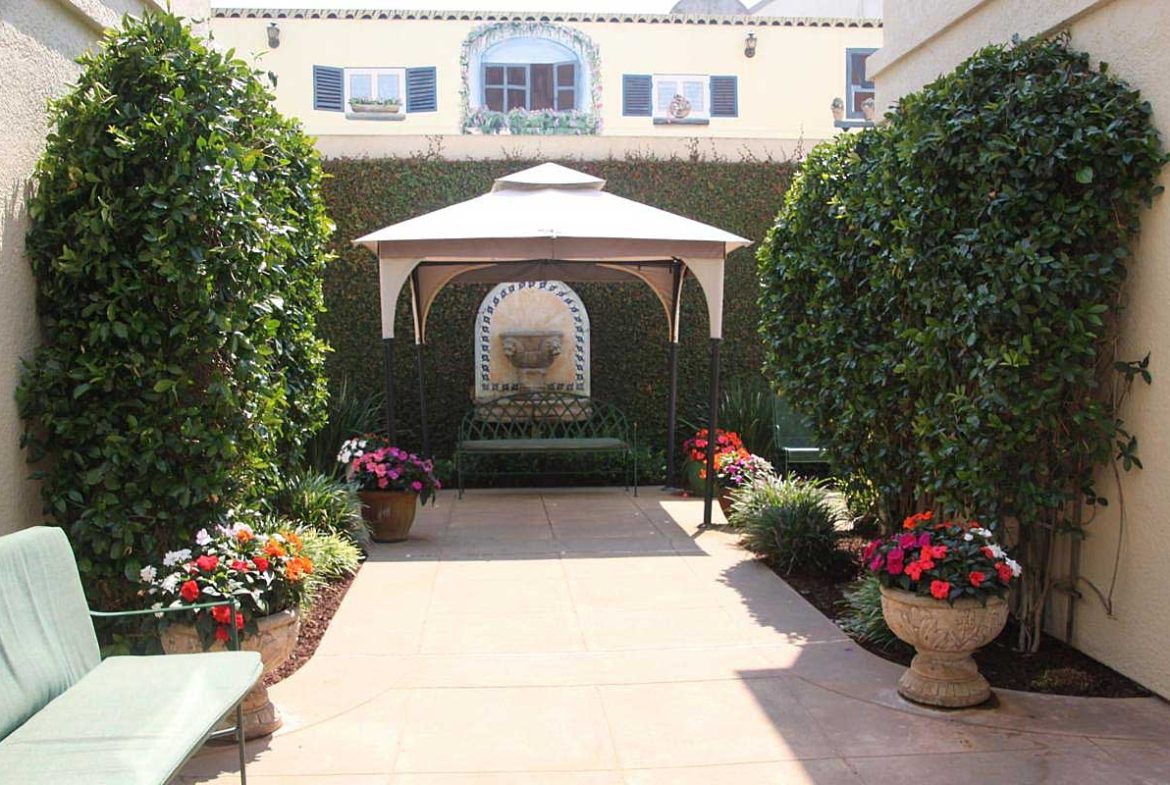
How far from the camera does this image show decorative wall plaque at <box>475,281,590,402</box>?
34.9 ft

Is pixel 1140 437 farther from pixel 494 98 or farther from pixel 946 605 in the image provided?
pixel 494 98

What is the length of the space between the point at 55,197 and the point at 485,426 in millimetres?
6083

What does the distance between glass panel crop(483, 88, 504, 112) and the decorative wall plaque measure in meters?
8.10

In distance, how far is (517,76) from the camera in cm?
1798

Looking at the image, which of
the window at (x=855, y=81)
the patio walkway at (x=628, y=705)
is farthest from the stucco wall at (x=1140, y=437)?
the window at (x=855, y=81)

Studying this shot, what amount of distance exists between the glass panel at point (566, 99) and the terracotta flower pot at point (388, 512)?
37.5ft

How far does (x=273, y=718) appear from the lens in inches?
165

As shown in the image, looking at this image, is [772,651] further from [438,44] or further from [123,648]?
[438,44]

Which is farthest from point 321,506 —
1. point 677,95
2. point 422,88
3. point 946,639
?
point 677,95


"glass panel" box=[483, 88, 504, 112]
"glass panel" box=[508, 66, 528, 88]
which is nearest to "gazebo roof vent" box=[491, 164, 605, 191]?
"glass panel" box=[483, 88, 504, 112]

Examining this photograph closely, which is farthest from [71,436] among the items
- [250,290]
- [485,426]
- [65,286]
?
[485,426]

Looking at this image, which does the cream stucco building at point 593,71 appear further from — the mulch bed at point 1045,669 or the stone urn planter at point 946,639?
the stone urn planter at point 946,639

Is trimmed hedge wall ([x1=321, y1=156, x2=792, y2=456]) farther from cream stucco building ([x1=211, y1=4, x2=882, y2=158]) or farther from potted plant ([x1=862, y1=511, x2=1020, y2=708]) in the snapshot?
cream stucco building ([x1=211, y1=4, x2=882, y2=158])

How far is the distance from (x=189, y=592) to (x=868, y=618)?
324 centimetres
